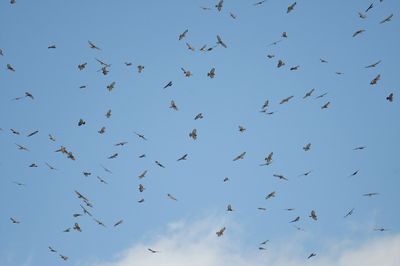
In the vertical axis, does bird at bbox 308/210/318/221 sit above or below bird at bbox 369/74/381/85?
below

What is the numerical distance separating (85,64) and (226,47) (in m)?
10.1

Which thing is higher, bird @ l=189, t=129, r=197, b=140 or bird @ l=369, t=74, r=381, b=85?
bird @ l=369, t=74, r=381, b=85

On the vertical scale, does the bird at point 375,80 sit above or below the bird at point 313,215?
above

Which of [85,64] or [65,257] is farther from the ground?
[85,64]

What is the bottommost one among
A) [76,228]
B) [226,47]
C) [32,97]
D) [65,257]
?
[65,257]

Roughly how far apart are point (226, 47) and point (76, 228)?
16.7 meters

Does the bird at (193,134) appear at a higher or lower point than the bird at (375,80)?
lower

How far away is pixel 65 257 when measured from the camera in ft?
116

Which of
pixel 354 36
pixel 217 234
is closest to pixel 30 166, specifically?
pixel 217 234

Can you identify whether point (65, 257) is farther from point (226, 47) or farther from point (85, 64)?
point (226, 47)

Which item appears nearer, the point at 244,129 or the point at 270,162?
the point at 270,162

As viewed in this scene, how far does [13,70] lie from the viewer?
120ft

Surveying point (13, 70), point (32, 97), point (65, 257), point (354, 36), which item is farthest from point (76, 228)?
point (354, 36)

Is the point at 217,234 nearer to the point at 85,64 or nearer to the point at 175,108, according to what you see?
the point at 175,108
